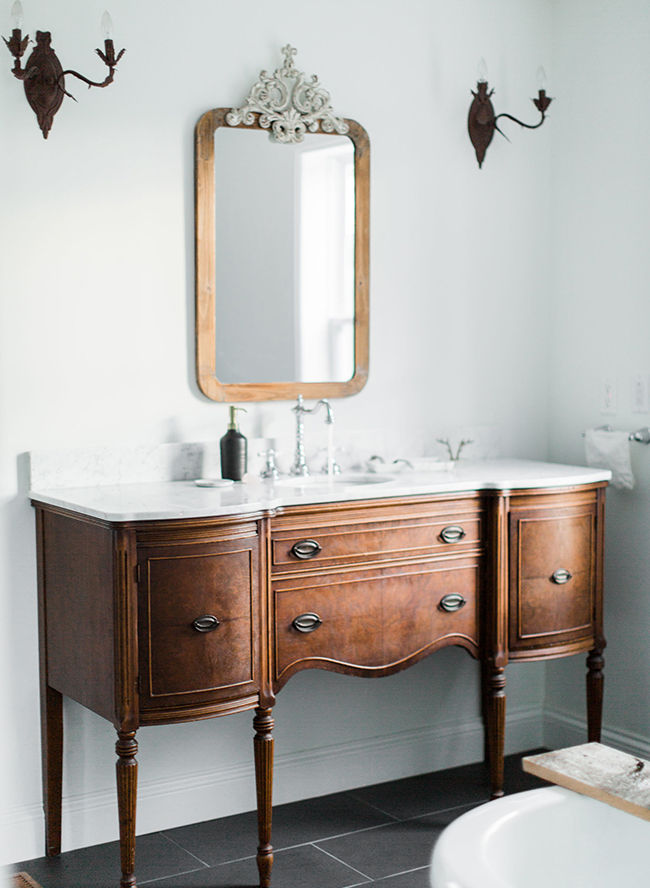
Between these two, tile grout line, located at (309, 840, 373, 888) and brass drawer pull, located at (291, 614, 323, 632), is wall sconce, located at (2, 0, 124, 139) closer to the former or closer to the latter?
brass drawer pull, located at (291, 614, 323, 632)

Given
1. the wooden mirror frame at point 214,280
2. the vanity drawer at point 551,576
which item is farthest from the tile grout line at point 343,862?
the wooden mirror frame at point 214,280

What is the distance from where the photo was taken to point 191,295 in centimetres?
291

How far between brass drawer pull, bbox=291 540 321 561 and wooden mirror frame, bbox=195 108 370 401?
0.56 meters

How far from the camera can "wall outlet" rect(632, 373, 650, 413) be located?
10.6 feet

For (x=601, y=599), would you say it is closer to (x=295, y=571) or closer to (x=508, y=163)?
(x=295, y=571)

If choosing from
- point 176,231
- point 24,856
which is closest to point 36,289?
point 176,231

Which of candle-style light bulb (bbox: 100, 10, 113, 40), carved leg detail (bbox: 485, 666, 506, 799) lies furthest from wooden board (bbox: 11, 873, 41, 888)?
candle-style light bulb (bbox: 100, 10, 113, 40)

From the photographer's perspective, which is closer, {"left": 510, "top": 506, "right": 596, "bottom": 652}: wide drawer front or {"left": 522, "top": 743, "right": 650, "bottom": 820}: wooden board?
{"left": 522, "top": 743, "right": 650, "bottom": 820}: wooden board

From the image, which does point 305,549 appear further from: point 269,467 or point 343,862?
point 343,862

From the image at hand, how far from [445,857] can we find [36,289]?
5.83 ft

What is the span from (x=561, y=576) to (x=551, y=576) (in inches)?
1.3

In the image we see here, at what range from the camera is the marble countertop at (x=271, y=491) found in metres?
2.40

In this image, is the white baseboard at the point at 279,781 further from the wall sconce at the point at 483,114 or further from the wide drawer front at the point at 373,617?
the wall sconce at the point at 483,114

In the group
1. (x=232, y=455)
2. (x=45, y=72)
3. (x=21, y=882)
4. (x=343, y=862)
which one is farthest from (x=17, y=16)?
(x=343, y=862)
